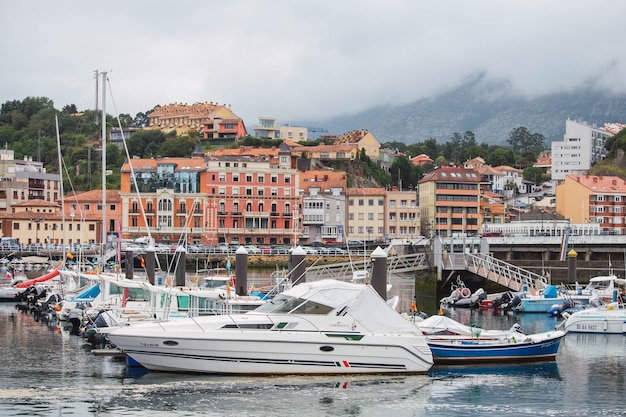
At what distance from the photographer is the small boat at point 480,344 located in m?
33.0

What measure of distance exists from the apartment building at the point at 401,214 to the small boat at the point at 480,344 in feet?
269

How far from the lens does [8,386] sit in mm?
28578

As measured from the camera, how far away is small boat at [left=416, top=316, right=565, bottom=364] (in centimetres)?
3303

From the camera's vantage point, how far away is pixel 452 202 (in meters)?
115

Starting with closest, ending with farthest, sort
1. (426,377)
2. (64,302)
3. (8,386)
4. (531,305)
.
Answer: (8,386)
(426,377)
(64,302)
(531,305)

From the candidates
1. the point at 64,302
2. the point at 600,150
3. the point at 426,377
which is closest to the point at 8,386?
the point at 426,377

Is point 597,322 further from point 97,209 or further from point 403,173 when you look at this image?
Result: point 403,173

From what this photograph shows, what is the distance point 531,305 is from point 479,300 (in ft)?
10.6

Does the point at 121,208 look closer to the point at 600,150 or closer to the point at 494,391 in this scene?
the point at 494,391

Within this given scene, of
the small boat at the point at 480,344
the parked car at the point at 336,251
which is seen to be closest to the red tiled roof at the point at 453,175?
the parked car at the point at 336,251

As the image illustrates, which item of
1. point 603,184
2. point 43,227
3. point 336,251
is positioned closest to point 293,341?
point 336,251

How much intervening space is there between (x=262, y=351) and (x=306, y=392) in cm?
219

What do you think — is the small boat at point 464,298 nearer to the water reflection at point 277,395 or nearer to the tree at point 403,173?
the water reflection at point 277,395

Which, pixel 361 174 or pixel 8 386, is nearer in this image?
pixel 8 386
